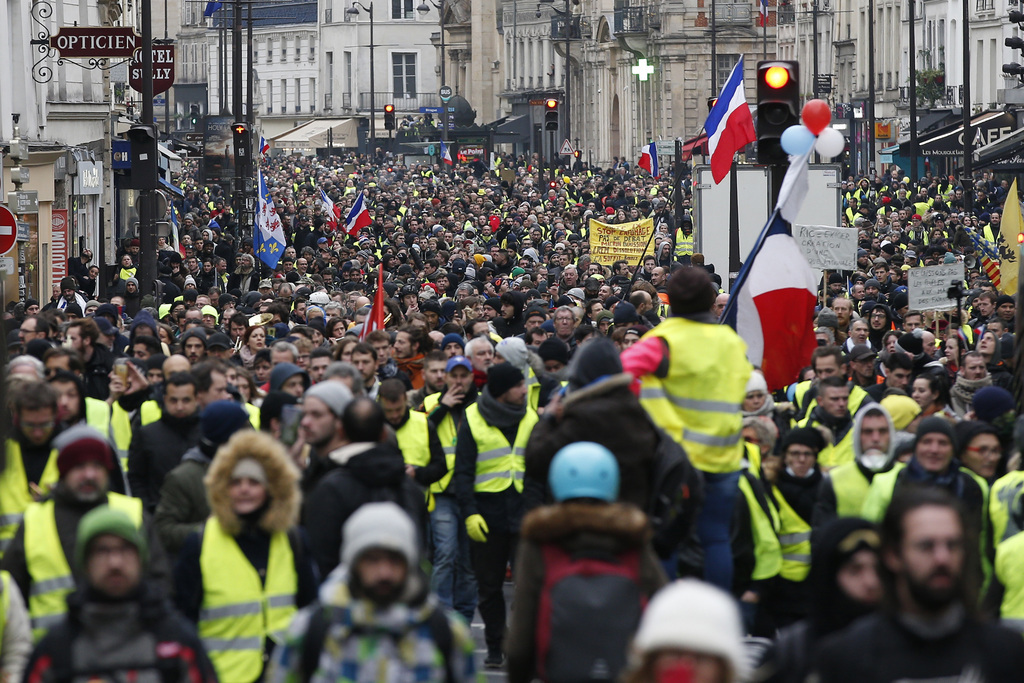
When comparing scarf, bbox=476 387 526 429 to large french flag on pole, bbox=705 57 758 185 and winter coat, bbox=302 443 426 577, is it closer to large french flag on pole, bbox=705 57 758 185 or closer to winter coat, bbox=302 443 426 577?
winter coat, bbox=302 443 426 577

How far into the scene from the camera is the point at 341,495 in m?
7.09

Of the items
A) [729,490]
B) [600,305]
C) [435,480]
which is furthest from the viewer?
[600,305]

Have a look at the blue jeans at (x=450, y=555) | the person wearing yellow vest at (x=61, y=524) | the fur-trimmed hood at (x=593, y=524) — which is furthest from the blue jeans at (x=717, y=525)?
the blue jeans at (x=450, y=555)

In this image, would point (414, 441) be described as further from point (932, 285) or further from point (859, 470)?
point (932, 285)

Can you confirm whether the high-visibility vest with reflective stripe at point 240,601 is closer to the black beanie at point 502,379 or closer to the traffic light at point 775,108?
the black beanie at point 502,379

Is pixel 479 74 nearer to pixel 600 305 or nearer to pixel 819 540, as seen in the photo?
pixel 600 305

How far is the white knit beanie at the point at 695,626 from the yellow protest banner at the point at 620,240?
23.3 metres

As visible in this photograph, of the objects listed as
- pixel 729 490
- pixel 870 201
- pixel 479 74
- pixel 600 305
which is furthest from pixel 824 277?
pixel 479 74

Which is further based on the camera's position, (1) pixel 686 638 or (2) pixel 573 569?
(2) pixel 573 569

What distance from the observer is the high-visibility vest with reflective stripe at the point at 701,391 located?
7.56 metres

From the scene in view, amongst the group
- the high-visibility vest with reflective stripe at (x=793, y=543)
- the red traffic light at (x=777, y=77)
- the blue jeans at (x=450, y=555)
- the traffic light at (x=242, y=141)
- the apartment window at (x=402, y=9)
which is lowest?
the blue jeans at (x=450, y=555)

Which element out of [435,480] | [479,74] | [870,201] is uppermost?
[479,74]

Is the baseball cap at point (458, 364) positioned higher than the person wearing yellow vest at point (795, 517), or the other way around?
the baseball cap at point (458, 364)

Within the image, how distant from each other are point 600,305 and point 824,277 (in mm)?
2324
